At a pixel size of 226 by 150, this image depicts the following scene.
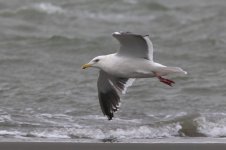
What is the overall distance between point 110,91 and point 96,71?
14.5 feet

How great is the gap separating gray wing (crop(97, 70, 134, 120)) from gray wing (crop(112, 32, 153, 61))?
532 millimetres

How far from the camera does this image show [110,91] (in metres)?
9.23

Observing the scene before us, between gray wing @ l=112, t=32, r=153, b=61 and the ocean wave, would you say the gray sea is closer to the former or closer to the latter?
the ocean wave

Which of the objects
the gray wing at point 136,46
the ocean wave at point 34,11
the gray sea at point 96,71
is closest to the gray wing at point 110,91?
the gray sea at point 96,71

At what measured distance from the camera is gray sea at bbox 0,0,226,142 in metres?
9.12

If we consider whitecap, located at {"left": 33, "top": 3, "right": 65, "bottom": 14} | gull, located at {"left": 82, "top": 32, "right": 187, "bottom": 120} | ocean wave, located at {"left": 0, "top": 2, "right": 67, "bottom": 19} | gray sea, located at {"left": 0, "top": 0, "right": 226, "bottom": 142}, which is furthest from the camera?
whitecap, located at {"left": 33, "top": 3, "right": 65, "bottom": 14}

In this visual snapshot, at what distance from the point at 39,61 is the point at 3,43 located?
1940 millimetres

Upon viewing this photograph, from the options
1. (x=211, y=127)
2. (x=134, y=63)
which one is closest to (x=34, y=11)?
(x=211, y=127)

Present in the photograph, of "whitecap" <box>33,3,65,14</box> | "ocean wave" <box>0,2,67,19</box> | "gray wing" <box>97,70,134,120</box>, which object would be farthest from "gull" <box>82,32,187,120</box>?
"whitecap" <box>33,3,65,14</box>

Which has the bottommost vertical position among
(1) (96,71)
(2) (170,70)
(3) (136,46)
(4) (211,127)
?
(4) (211,127)

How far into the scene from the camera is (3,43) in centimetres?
1590

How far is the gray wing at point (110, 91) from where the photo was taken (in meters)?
9.16

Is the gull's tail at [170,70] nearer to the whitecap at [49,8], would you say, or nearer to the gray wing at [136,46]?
the gray wing at [136,46]

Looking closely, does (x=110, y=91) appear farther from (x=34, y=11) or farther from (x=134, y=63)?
(x=34, y=11)
